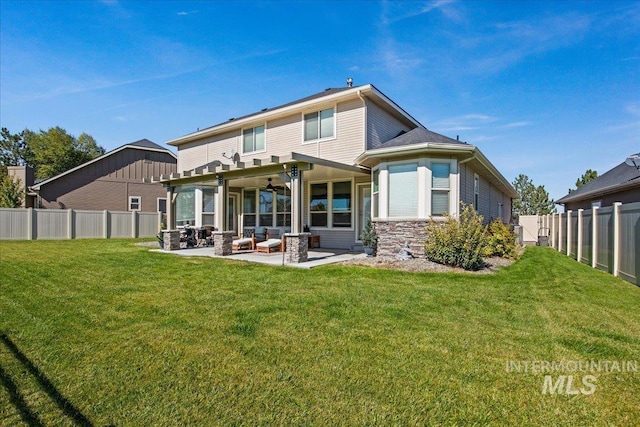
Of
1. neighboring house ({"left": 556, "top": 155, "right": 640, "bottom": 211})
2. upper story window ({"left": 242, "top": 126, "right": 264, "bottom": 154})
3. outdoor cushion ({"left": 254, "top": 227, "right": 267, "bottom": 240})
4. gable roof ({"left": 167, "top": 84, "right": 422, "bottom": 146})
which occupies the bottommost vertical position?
outdoor cushion ({"left": 254, "top": 227, "right": 267, "bottom": 240})

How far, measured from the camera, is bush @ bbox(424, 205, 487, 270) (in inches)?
322

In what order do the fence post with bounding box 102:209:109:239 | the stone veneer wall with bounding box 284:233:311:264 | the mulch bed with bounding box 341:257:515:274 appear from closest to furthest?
the mulch bed with bounding box 341:257:515:274 < the stone veneer wall with bounding box 284:233:311:264 < the fence post with bounding box 102:209:109:239

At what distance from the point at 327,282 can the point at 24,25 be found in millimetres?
11063

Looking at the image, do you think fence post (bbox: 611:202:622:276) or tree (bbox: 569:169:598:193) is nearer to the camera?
fence post (bbox: 611:202:622:276)

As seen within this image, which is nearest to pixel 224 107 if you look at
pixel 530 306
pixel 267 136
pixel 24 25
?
pixel 267 136

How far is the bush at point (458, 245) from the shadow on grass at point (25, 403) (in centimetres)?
787

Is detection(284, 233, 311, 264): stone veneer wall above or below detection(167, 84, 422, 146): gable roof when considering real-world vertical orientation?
below

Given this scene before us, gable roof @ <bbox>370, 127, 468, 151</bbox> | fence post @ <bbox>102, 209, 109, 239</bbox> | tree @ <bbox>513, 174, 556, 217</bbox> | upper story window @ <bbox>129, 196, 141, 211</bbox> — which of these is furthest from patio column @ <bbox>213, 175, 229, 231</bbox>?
tree @ <bbox>513, 174, 556, 217</bbox>

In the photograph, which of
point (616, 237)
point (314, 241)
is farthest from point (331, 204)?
point (616, 237)

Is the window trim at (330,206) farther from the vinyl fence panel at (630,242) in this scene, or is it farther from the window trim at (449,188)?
the vinyl fence panel at (630,242)

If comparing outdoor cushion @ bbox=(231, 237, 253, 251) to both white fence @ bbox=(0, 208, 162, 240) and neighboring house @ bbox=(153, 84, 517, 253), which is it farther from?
white fence @ bbox=(0, 208, 162, 240)

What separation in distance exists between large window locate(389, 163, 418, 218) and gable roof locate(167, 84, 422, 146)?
2983mm

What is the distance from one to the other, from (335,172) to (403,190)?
2634mm

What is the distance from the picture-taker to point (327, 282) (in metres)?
6.51
